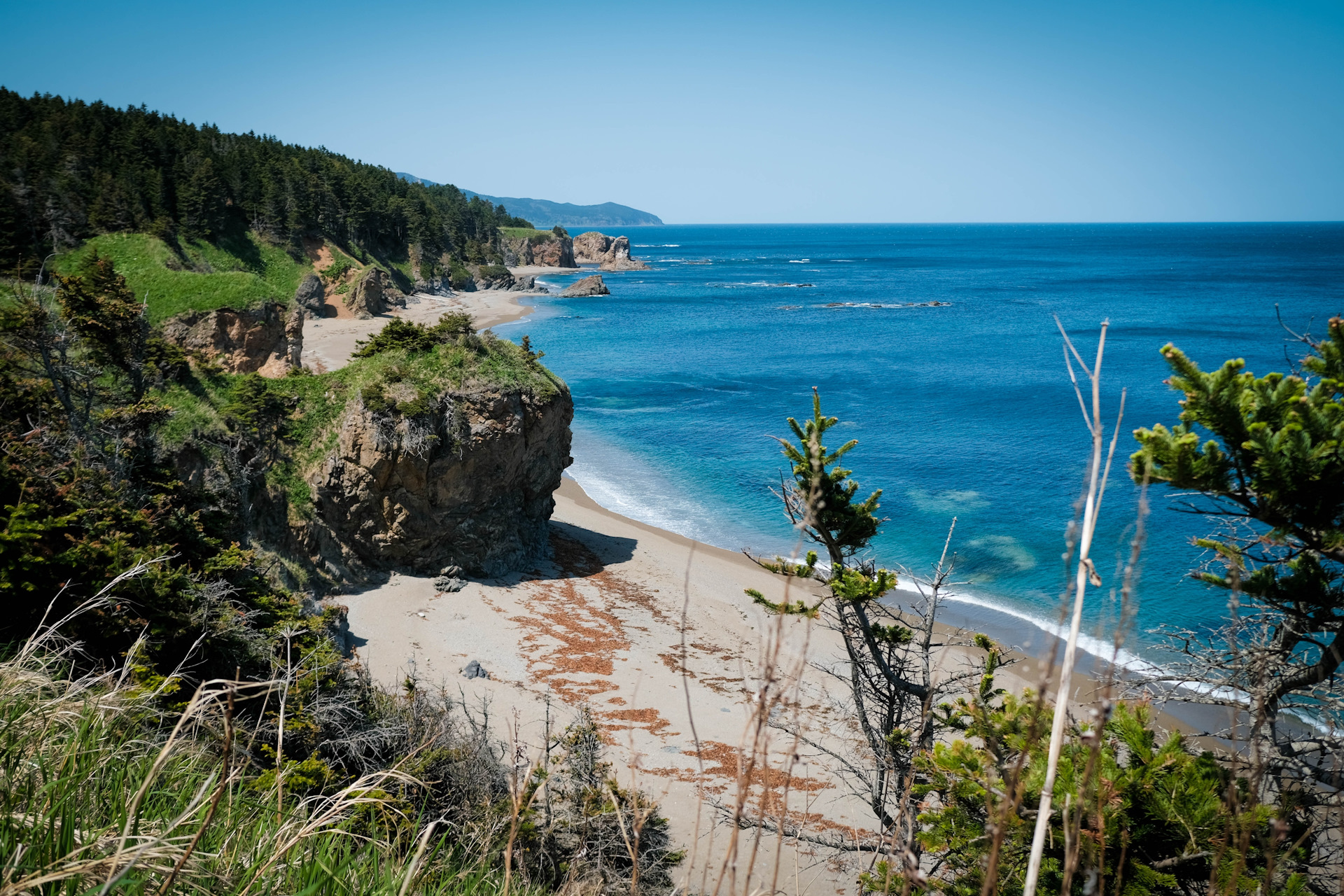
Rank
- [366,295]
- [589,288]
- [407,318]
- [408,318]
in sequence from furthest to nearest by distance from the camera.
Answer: [589,288] < [366,295] < [407,318] < [408,318]

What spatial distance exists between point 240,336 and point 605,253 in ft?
419

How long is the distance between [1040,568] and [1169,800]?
20696 millimetres

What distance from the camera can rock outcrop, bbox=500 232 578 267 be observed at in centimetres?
13038

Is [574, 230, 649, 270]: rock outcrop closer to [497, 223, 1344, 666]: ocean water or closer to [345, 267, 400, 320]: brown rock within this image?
[497, 223, 1344, 666]: ocean water

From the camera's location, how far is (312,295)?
55906 millimetres

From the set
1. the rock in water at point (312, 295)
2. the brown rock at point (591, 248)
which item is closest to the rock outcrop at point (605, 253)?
the brown rock at point (591, 248)

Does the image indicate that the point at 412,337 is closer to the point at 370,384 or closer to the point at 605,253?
the point at 370,384

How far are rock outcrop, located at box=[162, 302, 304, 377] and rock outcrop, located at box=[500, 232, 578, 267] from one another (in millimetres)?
103510

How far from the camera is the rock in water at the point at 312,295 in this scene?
54.9m

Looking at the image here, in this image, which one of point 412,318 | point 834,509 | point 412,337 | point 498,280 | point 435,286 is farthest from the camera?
point 498,280

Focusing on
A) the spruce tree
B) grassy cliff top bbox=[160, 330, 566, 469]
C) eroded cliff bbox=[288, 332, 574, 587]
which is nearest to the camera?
the spruce tree

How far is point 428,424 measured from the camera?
61.8 feet

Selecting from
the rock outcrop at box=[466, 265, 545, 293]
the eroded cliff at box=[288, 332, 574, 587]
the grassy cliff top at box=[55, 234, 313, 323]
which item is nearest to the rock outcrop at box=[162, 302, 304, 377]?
the grassy cliff top at box=[55, 234, 313, 323]

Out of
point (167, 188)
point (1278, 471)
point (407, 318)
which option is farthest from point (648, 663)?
point (167, 188)
